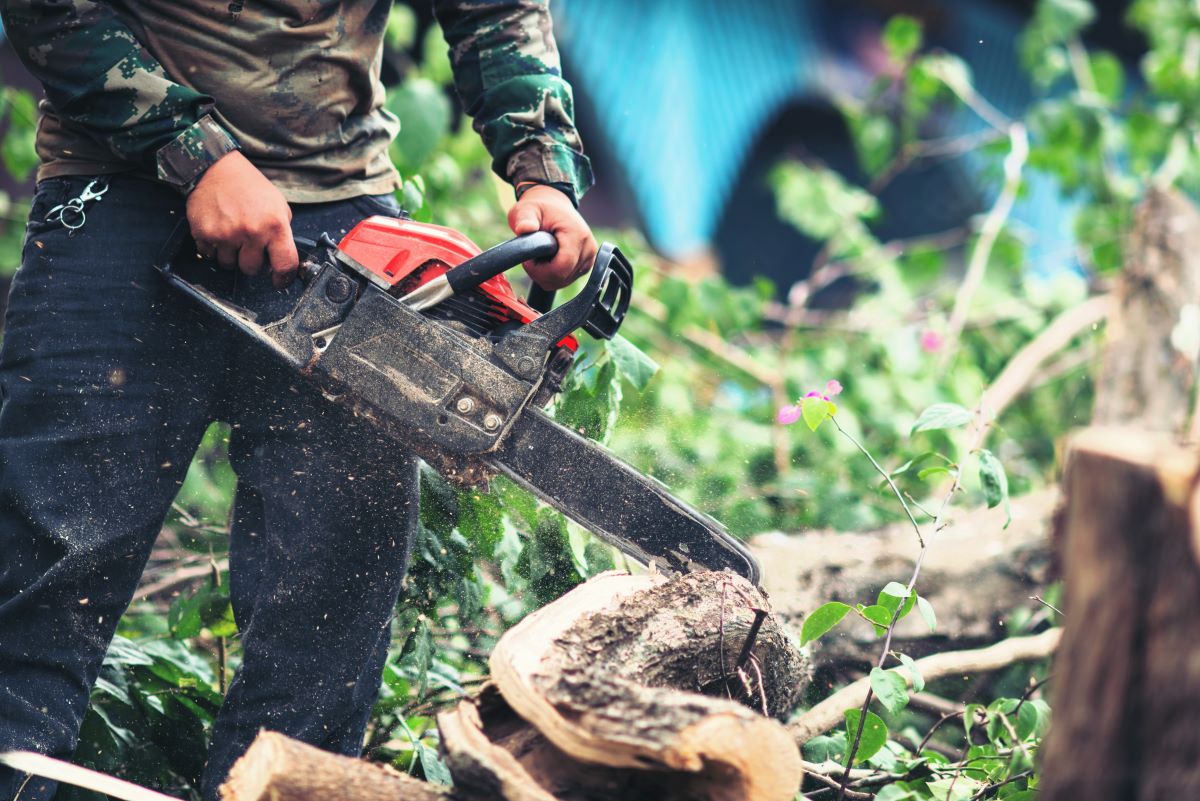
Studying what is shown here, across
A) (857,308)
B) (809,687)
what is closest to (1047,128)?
(857,308)

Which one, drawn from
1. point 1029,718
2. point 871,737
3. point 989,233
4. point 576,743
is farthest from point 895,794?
point 989,233

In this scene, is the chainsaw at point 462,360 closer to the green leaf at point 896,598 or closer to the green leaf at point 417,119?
the green leaf at point 896,598

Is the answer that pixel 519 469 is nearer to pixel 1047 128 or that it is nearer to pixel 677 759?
pixel 677 759

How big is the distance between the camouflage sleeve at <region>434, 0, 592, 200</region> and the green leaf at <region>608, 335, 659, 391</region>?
1.05ft

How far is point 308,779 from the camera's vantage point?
41.3 inches

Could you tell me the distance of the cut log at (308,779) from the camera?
3.43ft

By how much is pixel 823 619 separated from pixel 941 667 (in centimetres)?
62

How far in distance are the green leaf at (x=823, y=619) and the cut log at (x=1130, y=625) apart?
0.66 m

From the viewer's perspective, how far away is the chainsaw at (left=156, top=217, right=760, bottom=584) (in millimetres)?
1532

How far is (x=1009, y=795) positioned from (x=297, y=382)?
3.98 feet

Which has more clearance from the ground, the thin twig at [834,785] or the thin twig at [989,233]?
the thin twig at [834,785]

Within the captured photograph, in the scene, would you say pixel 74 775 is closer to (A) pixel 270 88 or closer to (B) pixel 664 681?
(B) pixel 664 681

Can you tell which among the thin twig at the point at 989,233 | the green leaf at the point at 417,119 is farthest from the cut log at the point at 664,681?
the thin twig at the point at 989,233

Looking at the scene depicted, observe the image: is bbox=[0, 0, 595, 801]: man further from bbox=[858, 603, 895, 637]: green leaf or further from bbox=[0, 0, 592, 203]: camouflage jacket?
bbox=[858, 603, 895, 637]: green leaf
